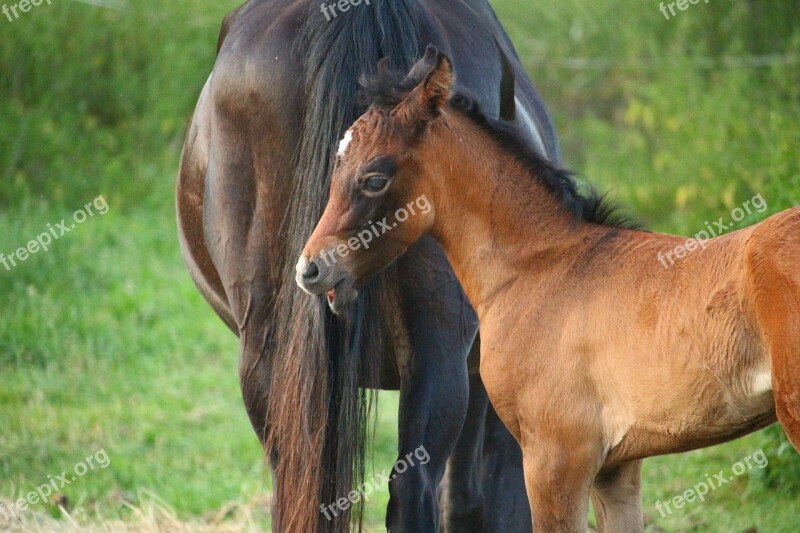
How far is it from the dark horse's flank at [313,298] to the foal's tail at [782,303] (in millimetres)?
1064

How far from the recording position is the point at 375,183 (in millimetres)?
3045

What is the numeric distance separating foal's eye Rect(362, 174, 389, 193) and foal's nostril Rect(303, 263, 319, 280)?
0.86 ft

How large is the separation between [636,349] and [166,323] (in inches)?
254

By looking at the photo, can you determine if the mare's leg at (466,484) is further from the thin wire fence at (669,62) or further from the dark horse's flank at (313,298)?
the thin wire fence at (669,62)

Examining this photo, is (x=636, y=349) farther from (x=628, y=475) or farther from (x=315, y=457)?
(x=315, y=457)

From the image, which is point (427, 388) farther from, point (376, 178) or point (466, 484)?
point (466, 484)

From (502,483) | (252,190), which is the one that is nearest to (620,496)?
(502,483)

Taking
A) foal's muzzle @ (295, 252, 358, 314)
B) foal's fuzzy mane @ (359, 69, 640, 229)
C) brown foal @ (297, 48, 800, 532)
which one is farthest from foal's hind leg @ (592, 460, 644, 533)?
foal's muzzle @ (295, 252, 358, 314)

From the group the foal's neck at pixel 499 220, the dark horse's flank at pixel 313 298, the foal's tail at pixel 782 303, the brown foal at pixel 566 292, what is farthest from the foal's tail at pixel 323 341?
the foal's tail at pixel 782 303

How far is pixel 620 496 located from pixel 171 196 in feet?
27.6

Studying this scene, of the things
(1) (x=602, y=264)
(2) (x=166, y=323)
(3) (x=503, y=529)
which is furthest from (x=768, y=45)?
(1) (x=602, y=264)

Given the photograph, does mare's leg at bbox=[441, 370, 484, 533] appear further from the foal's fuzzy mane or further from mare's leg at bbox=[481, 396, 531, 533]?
the foal's fuzzy mane

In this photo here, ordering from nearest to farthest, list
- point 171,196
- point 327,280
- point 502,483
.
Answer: point 327,280 < point 502,483 < point 171,196

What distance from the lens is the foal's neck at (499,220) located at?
10.4ft
